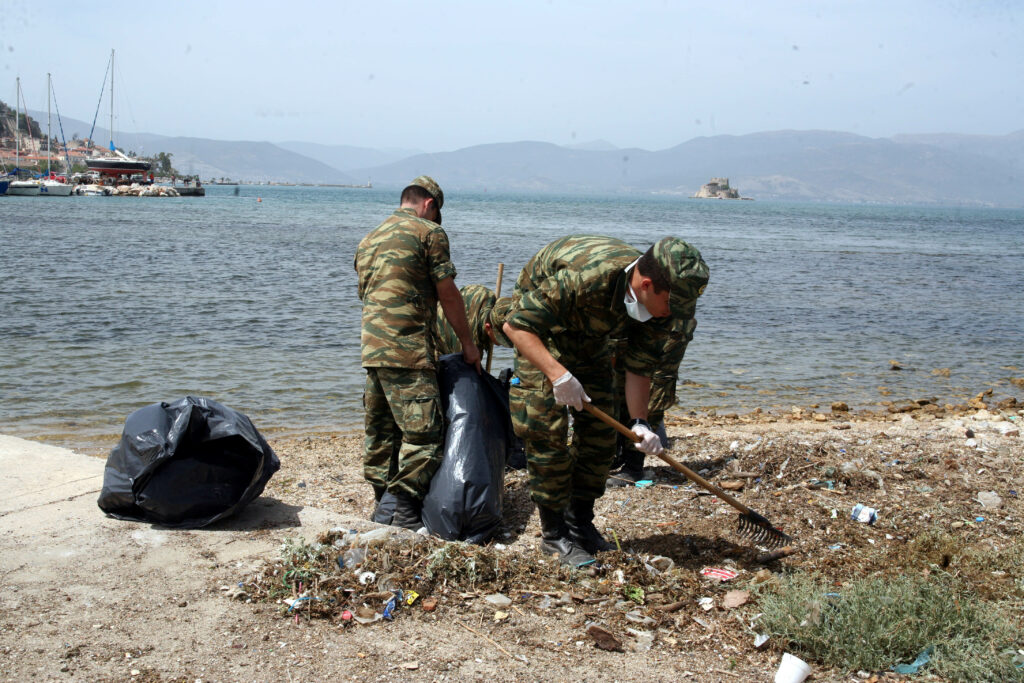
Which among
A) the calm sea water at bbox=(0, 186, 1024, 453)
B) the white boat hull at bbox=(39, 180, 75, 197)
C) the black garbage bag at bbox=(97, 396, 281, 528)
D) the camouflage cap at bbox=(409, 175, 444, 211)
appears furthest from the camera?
the white boat hull at bbox=(39, 180, 75, 197)

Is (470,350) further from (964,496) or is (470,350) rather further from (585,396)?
(964,496)

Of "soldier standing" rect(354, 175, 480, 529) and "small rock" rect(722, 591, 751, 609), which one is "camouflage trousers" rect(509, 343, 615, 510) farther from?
"small rock" rect(722, 591, 751, 609)

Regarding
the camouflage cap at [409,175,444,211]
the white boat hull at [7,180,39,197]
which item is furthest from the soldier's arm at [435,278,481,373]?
Result: the white boat hull at [7,180,39,197]

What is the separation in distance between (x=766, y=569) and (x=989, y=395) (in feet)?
23.5

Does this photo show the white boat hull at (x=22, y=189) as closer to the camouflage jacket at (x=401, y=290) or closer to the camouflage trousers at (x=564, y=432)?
the camouflage jacket at (x=401, y=290)

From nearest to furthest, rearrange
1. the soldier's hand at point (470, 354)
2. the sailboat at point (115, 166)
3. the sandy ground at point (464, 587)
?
the sandy ground at point (464, 587)
the soldier's hand at point (470, 354)
the sailboat at point (115, 166)

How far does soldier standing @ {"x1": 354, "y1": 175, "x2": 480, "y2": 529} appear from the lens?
423 cm

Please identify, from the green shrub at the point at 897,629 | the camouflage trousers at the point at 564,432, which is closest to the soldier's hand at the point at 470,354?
the camouflage trousers at the point at 564,432

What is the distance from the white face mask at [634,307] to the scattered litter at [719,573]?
135cm

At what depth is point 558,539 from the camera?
4.06 meters

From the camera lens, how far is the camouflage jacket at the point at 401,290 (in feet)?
13.8

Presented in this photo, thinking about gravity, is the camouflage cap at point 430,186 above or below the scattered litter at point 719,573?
above

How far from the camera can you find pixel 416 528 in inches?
171

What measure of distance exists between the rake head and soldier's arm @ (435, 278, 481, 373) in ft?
5.46
